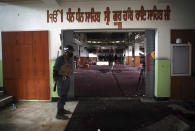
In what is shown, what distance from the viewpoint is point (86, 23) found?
14.0ft

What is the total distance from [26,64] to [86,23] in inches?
98.1

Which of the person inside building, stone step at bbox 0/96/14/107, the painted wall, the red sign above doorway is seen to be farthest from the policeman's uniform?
stone step at bbox 0/96/14/107

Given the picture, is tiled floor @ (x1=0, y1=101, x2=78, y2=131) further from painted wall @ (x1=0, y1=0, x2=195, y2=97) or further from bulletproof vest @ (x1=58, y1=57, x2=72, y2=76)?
painted wall @ (x1=0, y1=0, x2=195, y2=97)

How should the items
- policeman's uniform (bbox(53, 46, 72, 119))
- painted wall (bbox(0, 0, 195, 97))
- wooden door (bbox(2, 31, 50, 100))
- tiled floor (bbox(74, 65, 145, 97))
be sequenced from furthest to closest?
tiled floor (bbox(74, 65, 145, 97))
wooden door (bbox(2, 31, 50, 100))
painted wall (bbox(0, 0, 195, 97))
policeman's uniform (bbox(53, 46, 72, 119))

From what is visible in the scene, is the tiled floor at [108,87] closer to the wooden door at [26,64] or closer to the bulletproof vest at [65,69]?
the wooden door at [26,64]

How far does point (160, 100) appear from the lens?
14.0 feet

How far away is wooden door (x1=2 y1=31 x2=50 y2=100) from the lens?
14.0ft

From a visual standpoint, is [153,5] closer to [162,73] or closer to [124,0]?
[124,0]

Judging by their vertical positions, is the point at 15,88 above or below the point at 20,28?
below

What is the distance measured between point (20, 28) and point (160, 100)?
534 centimetres

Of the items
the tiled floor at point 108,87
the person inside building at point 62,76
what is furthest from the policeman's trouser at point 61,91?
the tiled floor at point 108,87

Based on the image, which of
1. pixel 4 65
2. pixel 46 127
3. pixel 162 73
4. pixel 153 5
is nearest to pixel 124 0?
pixel 153 5

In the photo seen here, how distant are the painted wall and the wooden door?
0.25 m

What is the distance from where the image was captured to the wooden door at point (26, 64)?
428 centimetres
